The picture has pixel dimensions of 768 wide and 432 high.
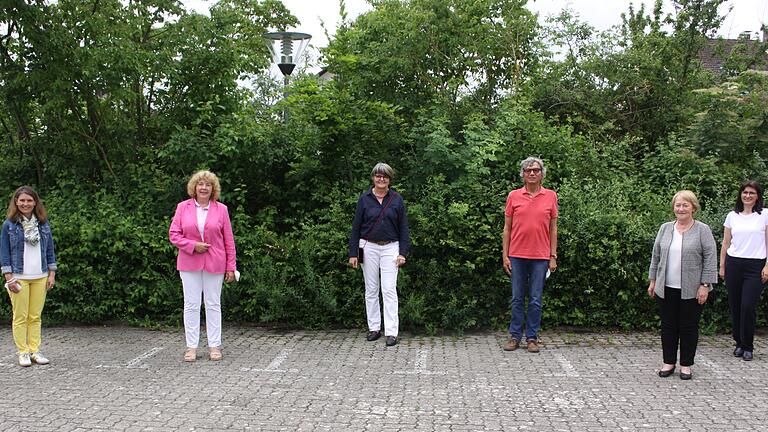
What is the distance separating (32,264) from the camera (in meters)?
6.73

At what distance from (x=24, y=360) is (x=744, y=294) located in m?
6.66

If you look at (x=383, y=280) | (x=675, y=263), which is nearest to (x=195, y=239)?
(x=383, y=280)

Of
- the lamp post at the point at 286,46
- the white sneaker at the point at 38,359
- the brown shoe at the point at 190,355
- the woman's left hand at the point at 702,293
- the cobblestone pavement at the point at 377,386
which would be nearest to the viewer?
the cobblestone pavement at the point at 377,386

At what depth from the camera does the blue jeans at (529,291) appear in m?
7.14

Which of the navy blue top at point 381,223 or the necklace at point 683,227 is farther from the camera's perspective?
the navy blue top at point 381,223

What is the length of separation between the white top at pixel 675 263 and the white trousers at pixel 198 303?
3995 mm

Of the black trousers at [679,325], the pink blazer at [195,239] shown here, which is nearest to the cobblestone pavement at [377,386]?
the black trousers at [679,325]

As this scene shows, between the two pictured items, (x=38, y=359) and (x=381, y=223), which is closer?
(x=38, y=359)

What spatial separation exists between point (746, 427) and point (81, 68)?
781 cm

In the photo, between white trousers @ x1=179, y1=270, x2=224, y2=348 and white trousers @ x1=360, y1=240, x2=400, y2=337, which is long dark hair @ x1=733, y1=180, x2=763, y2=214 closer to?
white trousers @ x1=360, y1=240, x2=400, y2=337

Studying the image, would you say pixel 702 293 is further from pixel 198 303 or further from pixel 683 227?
pixel 198 303

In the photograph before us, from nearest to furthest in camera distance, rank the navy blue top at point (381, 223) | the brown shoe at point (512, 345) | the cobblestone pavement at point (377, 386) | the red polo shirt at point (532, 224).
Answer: the cobblestone pavement at point (377, 386)
the red polo shirt at point (532, 224)
the brown shoe at point (512, 345)
the navy blue top at point (381, 223)

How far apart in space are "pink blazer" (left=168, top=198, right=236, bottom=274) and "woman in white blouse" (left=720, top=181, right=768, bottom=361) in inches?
190

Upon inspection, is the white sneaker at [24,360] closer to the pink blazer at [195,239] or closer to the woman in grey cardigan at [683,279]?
the pink blazer at [195,239]
